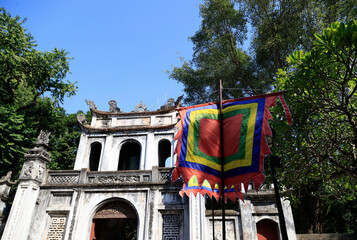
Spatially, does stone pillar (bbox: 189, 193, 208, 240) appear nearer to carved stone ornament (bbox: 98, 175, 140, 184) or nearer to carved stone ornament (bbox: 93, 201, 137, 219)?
carved stone ornament (bbox: 93, 201, 137, 219)

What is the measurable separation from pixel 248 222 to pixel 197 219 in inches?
83.5

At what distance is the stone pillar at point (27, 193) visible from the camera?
9.82 m

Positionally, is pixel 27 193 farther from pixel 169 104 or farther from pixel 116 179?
pixel 169 104

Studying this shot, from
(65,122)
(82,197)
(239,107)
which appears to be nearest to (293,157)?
(239,107)

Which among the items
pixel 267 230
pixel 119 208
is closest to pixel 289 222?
pixel 267 230

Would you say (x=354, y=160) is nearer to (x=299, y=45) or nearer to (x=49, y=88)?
(x=299, y=45)

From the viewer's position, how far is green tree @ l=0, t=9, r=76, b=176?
13.9 m

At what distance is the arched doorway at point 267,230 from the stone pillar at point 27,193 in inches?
389

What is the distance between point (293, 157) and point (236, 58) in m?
11.0

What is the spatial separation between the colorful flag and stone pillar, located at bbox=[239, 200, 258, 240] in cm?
476

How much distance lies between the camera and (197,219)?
973 cm

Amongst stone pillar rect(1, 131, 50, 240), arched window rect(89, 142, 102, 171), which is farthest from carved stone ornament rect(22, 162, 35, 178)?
arched window rect(89, 142, 102, 171)

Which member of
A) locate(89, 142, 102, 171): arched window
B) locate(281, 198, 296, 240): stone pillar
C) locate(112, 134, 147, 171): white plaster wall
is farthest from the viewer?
locate(89, 142, 102, 171): arched window

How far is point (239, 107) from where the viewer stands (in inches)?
221
